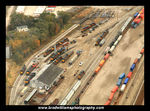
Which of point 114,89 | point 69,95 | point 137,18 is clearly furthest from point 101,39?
point 69,95

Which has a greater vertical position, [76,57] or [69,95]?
[76,57]

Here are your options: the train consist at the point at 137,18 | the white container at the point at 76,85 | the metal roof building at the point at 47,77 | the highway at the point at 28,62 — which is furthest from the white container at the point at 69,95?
the train consist at the point at 137,18

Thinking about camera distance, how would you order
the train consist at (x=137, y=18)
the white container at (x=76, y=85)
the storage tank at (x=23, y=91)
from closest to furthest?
the white container at (x=76, y=85) → the storage tank at (x=23, y=91) → the train consist at (x=137, y=18)

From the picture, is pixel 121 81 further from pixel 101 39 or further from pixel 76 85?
pixel 101 39

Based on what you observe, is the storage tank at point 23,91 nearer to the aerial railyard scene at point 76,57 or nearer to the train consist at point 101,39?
the aerial railyard scene at point 76,57

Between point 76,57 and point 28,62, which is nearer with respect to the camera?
point 28,62

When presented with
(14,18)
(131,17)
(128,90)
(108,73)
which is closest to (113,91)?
(128,90)

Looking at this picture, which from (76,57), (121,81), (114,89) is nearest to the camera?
(114,89)

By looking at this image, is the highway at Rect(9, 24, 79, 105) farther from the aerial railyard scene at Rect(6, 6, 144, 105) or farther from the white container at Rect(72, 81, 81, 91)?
the white container at Rect(72, 81, 81, 91)

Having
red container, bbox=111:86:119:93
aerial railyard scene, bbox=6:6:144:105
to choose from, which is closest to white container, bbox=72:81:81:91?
aerial railyard scene, bbox=6:6:144:105
